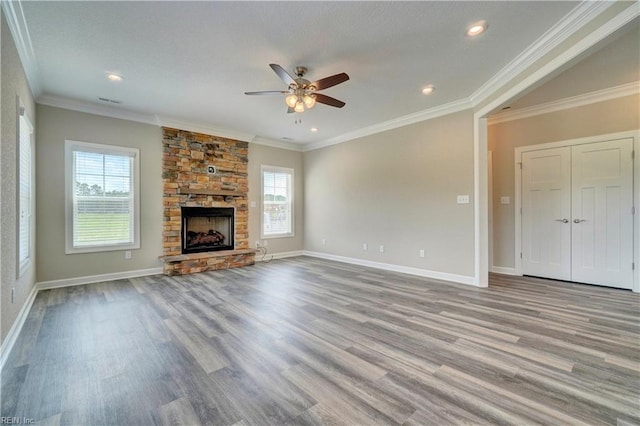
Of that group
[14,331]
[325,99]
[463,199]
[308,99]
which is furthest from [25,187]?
[463,199]

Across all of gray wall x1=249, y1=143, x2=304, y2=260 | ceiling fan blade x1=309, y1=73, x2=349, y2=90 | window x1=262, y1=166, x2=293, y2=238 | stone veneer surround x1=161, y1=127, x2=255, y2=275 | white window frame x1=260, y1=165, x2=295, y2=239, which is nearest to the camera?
ceiling fan blade x1=309, y1=73, x2=349, y2=90

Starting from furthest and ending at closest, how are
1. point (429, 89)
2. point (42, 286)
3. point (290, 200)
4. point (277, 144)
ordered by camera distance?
point (290, 200) < point (277, 144) < point (42, 286) < point (429, 89)

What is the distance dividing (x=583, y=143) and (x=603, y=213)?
3.72 feet

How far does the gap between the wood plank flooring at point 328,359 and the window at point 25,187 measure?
0.70 meters

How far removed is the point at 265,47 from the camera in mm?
2764

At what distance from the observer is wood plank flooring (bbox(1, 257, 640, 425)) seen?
5.02ft

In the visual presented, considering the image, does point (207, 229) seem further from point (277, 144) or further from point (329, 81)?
point (329, 81)

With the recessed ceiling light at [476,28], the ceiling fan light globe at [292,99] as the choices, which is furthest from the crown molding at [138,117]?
the recessed ceiling light at [476,28]

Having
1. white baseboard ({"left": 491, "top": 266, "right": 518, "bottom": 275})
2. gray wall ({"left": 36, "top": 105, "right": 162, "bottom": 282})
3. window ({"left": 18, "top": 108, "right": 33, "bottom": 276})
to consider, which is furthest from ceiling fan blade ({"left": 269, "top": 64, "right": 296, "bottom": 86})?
white baseboard ({"left": 491, "top": 266, "right": 518, "bottom": 275})

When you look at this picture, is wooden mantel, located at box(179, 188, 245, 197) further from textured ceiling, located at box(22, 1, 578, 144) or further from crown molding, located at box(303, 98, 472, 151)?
crown molding, located at box(303, 98, 472, 151)

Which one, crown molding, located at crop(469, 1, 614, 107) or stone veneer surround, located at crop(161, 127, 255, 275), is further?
stone veneer surround, located at crop(161, 127, 255, 275)

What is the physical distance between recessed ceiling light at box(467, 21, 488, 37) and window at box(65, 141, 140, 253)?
17.3 feet

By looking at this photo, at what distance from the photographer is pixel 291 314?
A: 9.77 feet

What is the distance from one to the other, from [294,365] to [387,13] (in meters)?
3.01
